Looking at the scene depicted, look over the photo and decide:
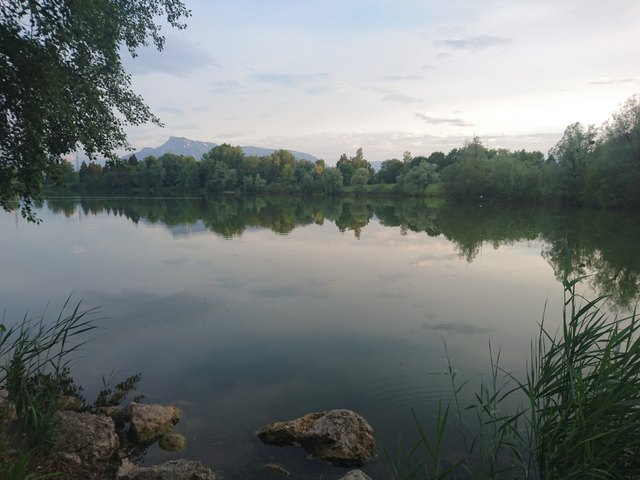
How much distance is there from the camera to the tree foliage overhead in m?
6.12

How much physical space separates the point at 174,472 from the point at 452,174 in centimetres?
7014

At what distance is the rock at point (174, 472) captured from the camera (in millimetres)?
4828

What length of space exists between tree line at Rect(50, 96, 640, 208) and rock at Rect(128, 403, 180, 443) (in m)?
4.58

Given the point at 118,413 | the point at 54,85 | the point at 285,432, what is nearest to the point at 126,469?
the point at 118,413

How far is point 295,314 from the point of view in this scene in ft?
38.5

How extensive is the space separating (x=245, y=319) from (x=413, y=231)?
2237cm

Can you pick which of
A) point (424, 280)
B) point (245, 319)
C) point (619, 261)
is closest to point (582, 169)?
point (619, 261)

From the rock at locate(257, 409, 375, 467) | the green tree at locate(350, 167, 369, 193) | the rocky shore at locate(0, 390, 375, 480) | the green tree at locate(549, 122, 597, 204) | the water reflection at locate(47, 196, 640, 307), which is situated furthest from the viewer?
the green tree at locate(350, 167, 369, 193)

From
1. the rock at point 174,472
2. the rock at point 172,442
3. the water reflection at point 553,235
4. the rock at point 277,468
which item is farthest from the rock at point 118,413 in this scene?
the water reflection at point 553,235

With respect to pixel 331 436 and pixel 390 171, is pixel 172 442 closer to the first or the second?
pixel 331 436

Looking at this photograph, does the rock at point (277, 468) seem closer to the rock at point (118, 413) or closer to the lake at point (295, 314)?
the lake at point (295, 314)

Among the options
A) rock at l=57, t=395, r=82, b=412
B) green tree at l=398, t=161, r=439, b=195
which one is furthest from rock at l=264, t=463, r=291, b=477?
green tree at l=398, t=161, r=439, b=195

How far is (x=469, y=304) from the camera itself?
12.8 m

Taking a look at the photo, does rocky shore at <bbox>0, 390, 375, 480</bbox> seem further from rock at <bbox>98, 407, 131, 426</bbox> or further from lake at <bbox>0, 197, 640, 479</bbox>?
lake at <bbox>0, 197, 640, 479</bbox>
